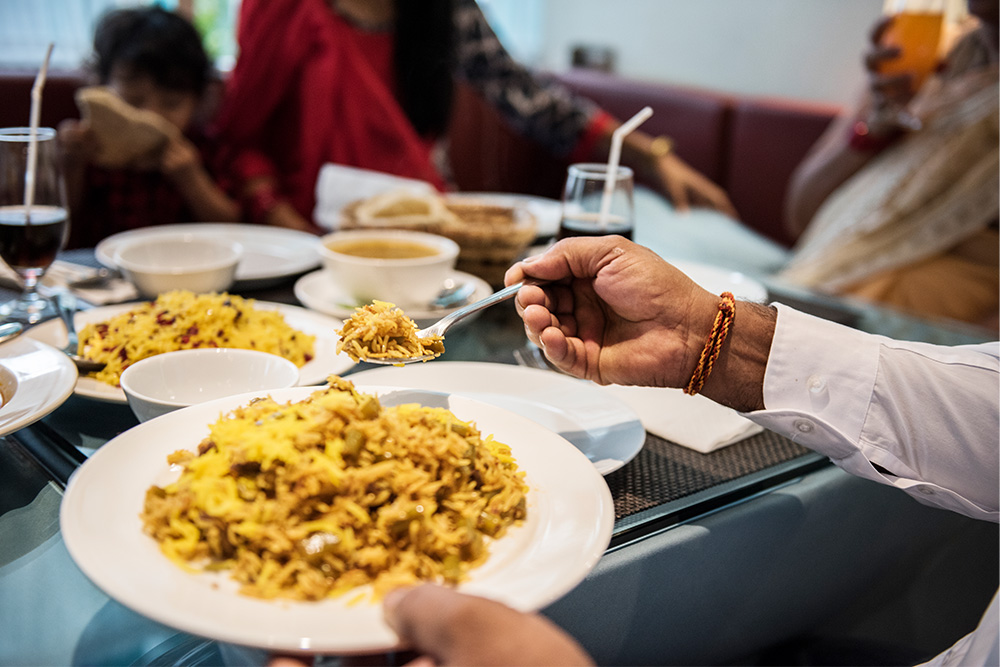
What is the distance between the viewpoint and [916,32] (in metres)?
1.76

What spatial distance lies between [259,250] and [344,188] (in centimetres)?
27

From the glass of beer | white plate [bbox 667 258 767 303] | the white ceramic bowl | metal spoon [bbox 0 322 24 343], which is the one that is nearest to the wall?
the glass of beer

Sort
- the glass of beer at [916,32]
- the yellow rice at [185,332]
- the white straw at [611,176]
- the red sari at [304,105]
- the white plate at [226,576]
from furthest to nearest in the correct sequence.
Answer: the red sari at [304,105] < the glass of beer at [916,32] < the white straw at [611,176] < the yellow rice at [185,332] < the white plate at [226,576]

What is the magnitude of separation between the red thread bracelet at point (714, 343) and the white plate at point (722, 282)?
361 mm

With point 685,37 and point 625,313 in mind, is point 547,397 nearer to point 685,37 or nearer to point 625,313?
point 625,313

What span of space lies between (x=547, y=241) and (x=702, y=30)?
338 cm

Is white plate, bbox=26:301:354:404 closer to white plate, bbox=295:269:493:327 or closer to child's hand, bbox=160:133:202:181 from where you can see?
white plate, bbox=295:269:493:327

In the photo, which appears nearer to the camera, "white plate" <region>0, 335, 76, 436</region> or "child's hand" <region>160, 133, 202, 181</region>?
"white plate" <region>0, 335, 76, 436</region>

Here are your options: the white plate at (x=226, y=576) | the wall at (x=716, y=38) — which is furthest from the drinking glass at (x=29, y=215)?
the wall at (x=716, y=38)

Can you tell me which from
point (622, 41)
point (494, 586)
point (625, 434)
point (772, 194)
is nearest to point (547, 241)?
point (625, 434)

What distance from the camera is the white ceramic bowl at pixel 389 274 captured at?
1.25 metres

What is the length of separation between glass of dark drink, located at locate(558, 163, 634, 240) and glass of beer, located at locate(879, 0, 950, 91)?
3.39ft

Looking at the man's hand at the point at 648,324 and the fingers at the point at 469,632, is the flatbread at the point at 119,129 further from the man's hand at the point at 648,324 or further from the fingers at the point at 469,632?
the fingers at the point at 469,632

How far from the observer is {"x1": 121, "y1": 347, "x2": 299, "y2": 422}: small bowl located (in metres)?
0.86
